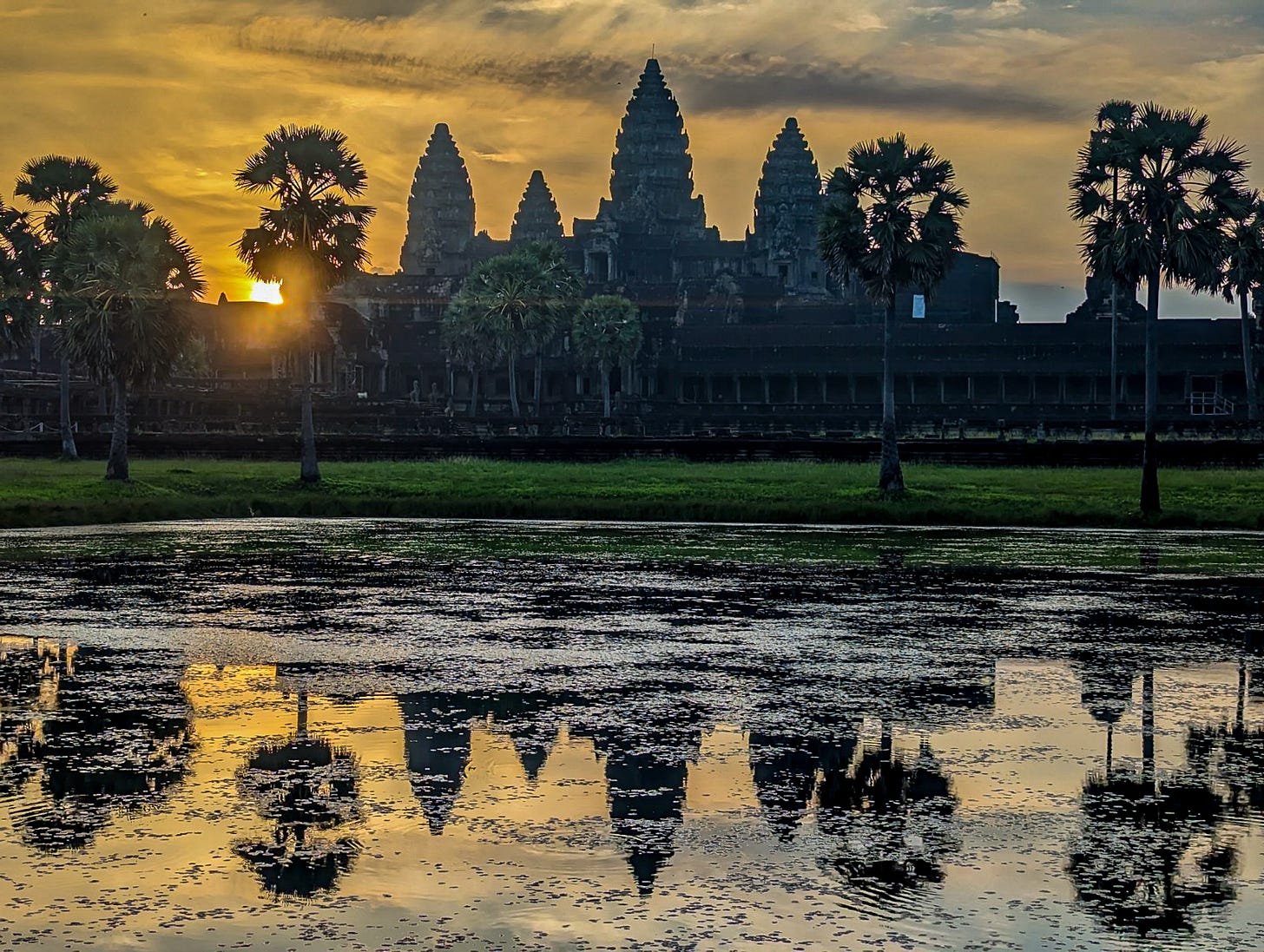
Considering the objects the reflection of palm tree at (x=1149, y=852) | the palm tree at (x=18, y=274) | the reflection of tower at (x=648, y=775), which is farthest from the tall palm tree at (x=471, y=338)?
the reflection of palm tree at (x=1149, y=852)

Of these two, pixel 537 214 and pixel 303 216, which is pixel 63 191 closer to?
pixel 303 216

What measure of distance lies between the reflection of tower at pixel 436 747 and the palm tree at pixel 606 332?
87.3 meters

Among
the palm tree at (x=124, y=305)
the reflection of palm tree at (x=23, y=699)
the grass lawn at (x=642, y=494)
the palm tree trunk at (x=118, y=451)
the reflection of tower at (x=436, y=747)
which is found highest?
the palm tree at (x=124, y=305)

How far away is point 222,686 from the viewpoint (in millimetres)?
14711

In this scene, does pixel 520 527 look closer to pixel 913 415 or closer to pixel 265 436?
pixel 265 436

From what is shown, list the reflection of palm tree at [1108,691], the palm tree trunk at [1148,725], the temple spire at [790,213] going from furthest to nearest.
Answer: the temple spire at [790,213]
the reflection of palm tree at [1108,691]
the palm tree trunk at [1148,725]

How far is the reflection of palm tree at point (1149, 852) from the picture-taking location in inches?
329

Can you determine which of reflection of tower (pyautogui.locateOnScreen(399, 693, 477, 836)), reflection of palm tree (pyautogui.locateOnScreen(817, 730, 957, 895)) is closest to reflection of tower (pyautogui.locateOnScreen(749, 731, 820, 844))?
reflection of palm tree (pyautogui.locateOnScreen(817, 730, 957, 895))

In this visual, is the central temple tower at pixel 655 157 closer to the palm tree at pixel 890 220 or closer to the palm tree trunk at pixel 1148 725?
the palm tree at pixel 890 220

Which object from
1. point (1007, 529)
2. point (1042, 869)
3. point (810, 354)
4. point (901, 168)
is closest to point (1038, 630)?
point (1042, 869)

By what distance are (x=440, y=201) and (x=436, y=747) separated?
162 metres

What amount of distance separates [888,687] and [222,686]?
209 inches

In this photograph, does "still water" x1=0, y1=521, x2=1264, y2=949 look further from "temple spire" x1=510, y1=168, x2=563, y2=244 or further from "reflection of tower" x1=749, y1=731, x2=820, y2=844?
"temple spire" x1=510, y1=168, x2=563, y2=244

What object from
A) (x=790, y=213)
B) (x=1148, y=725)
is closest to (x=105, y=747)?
(x=1148, y=725)
